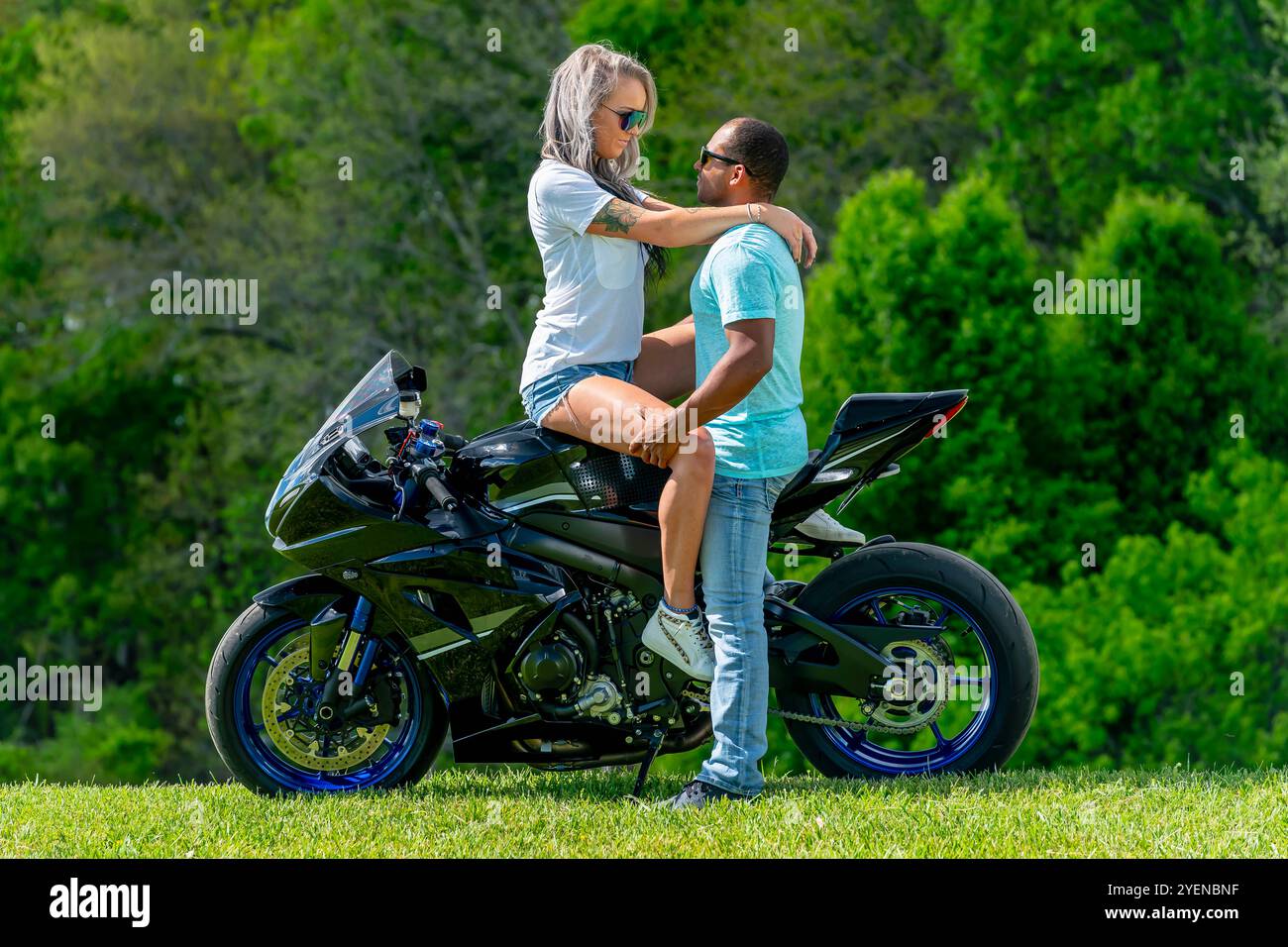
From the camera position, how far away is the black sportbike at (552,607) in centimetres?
547

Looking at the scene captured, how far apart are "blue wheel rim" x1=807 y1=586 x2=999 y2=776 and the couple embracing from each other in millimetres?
471

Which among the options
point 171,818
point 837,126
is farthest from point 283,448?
point 171,818

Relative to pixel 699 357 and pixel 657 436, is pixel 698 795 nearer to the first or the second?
pixel 657 436

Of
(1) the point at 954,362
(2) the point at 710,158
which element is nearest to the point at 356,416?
(2) the point at 710,158

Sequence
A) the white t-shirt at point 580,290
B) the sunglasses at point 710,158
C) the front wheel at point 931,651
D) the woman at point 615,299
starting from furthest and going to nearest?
the front wheel at point 931,651 < the white t-shirt at point 580,290 < the sunglasses at point 710,158 < the woman at point 615,299

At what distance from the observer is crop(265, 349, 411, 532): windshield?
18.1 feet

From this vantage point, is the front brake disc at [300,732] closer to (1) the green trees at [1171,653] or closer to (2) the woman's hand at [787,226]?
(2) the woman's hand at [787,226]

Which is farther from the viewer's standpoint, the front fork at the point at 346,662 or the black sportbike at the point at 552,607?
the front fork at the point at 346,662

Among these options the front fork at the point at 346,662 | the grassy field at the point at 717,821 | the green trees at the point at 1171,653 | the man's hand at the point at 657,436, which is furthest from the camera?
the green trees at the point at 1171,653

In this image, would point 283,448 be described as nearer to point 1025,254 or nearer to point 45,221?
Result: point 45,221

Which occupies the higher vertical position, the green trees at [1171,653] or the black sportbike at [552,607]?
the black sportbike at [552,607]

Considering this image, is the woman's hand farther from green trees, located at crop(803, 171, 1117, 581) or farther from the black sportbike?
green trees, located at crop(803, 171, 1117, 581)

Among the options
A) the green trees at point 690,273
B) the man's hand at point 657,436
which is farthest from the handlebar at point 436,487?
the green trees at point 690,273

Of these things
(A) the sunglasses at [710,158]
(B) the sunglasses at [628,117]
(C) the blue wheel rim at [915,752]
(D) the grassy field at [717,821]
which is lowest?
(D) the grassy field at [717,821]
